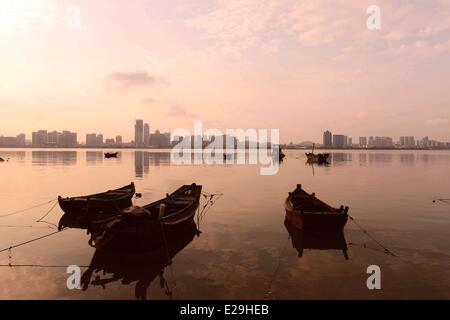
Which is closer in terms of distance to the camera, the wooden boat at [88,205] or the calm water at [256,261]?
the calm water at [256,261]

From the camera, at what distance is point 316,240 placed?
22.6 metres

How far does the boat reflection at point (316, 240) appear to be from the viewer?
68.6ft

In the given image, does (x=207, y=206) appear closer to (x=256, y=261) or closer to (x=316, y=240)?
(x=316, y=240)

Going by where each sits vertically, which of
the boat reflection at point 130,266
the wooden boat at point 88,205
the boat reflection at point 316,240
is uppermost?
the wooden boat at point 88,205

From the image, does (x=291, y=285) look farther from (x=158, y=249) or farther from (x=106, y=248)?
(x=106, y=248)

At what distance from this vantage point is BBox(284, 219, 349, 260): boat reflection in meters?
20.9

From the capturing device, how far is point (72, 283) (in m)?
15.6

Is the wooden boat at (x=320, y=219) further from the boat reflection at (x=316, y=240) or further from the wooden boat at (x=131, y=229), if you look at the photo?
the wooden boat at (x=131, y=229)

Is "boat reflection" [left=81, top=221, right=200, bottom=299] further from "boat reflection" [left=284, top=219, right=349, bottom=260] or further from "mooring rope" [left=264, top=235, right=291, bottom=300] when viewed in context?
"boat reflection" [left=284, top=219, right=349, bottom=260]

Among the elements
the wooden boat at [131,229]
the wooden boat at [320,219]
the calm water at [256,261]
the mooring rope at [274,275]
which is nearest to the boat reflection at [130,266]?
the calm water at [256,261]

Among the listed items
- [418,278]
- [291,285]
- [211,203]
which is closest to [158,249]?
[291,285]

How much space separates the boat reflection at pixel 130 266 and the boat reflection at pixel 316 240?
292 inches

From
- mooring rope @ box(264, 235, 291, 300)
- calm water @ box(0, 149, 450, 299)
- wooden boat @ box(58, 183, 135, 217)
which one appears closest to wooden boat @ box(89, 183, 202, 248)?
calm water @ box(0, 149, 450, 299)

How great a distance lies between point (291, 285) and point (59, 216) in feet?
78.4
